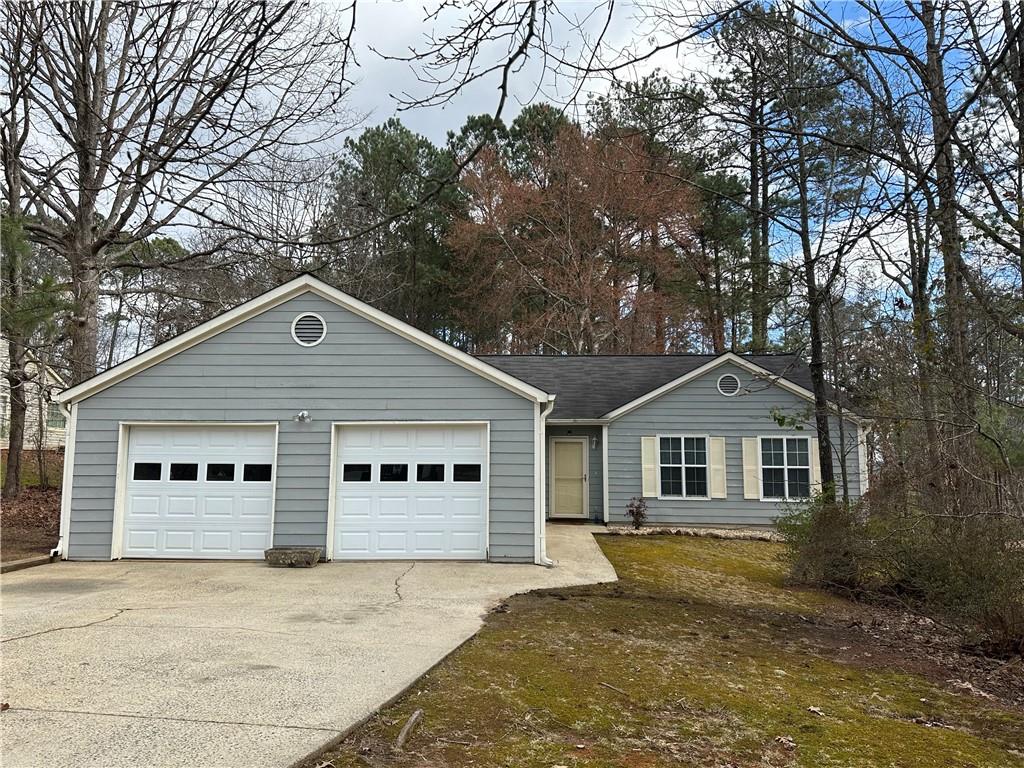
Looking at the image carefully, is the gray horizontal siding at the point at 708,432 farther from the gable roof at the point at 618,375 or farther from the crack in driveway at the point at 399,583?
the crack in driveway at the point at 399,583

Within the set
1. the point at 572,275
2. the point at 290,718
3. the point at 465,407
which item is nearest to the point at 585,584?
the point at 465,407

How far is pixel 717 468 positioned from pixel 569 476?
338 centimetres

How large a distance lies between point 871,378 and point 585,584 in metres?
8.29

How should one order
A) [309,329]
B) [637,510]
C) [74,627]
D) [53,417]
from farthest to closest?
1. [53,417]
2. [637,510]
3. [309,329]
4. [74,627]

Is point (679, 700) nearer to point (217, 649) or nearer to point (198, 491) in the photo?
point (217, 649)

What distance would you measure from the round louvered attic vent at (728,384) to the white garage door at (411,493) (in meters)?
7.12

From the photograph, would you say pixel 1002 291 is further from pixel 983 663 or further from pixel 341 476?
pixel 341 476

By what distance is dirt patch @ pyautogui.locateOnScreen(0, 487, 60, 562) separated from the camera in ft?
34.9

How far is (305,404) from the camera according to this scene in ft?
34.6

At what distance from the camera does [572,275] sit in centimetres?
2330

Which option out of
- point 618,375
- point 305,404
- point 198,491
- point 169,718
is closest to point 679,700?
point 169,718

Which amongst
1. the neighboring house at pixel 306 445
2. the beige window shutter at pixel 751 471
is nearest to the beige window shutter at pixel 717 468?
the beige window shutter at pixel 751 471

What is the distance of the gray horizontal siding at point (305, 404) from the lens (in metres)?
10.3

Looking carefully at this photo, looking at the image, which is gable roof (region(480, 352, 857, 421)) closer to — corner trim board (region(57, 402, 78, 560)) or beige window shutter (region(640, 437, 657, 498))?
beige window shutter (region(640, 437, 657, 498))
